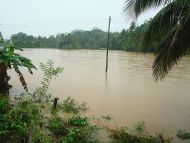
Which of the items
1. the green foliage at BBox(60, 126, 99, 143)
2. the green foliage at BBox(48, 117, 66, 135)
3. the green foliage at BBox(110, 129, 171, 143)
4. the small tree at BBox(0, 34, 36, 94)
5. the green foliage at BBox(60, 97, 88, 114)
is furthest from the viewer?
the small tree at BBox(0, 34, 36, 94)

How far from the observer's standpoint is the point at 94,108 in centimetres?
921

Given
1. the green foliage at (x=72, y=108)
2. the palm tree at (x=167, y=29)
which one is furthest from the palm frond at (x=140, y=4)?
the green foliage at (x=72, y=108)

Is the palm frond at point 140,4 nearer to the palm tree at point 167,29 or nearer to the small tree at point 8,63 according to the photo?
the palm tree at point 167,29

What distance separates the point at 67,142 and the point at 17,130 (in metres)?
0.99

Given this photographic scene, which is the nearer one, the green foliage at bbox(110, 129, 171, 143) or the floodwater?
the green foliage at bbox(110, 129, 171, 143)

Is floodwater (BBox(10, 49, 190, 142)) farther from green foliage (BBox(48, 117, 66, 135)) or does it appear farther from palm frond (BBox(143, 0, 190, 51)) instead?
palm frond (BBox(143, 0, 190, 51))

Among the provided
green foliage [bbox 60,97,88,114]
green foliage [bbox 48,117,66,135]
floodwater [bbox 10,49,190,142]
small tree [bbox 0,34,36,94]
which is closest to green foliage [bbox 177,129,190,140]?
floodwater [bbox 10,49,190,142]

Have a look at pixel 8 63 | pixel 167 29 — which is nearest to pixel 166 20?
pixel 167 29

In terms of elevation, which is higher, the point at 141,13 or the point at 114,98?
the point at 141,13

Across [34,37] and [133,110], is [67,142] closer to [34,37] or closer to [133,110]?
[133,110]

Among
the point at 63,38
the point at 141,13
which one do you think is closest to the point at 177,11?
the point at 141,13

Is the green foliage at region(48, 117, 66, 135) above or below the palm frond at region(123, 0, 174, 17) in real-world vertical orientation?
below

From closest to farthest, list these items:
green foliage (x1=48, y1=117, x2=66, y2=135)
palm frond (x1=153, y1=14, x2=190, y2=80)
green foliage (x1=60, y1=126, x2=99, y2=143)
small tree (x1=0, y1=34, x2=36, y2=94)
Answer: palm frond (x1=153, y1=14, x2=190, y2=80) < green foliage (x1=60, y1=126, x2=99, y2=143) < green foliage (x1=48, y1=117, x2=66, y2=135) < small tree (x1=0, y1=34, x2=36, y2=94)

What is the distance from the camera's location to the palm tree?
5.11 m
